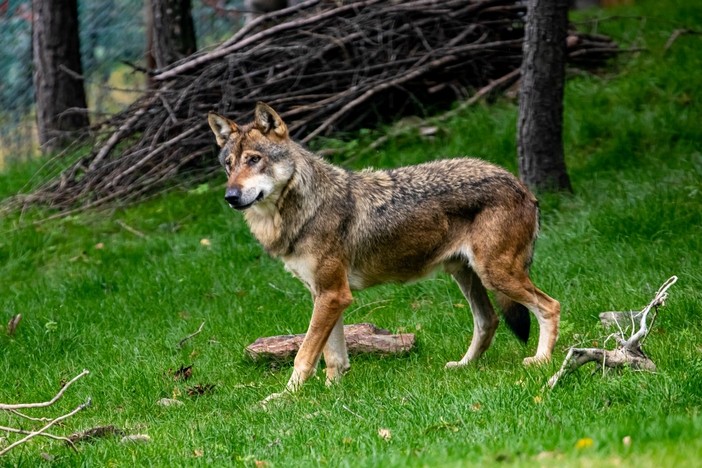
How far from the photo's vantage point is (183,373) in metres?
7.56

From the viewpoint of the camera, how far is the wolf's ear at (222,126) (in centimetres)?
722

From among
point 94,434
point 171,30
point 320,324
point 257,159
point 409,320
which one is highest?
point 257,159

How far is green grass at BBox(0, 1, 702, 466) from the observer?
205 inches

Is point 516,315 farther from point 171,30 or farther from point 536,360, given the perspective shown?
point 171,30

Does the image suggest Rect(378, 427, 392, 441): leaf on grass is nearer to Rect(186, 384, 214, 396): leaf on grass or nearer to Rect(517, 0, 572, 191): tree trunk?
Rect(186, 384, 214, 396): leaf on grass

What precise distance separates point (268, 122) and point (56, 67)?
850 centimetres

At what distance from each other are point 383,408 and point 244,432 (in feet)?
2.69

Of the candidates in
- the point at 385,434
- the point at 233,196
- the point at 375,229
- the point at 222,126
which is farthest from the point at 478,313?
the point at 222,126

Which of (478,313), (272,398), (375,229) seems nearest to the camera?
(272,398)

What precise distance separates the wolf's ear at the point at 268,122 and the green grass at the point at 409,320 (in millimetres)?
1761

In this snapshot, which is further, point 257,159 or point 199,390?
point 199,390

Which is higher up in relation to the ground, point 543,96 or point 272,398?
point 543,96

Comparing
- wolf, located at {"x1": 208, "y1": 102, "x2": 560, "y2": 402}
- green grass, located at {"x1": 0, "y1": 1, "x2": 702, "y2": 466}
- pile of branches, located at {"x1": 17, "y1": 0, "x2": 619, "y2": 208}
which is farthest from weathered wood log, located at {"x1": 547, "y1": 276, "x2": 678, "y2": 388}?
pile of branches, located at {"x1": 17, "y1": 0, "x2": 619, "y2": 208}

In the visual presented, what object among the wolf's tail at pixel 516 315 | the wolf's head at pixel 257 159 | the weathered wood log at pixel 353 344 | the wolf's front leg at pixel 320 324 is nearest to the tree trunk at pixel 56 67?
the weathered wood log at pixel 353 344
